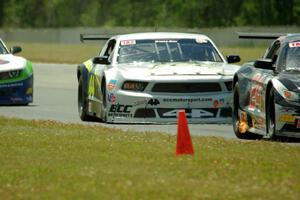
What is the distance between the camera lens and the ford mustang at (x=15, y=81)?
915 inches

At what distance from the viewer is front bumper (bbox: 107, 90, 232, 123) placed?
1775 centimetres

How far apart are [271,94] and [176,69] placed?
4.03 metres

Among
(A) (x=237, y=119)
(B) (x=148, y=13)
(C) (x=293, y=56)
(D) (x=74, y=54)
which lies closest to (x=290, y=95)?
→ (C) (x=293, y=56)

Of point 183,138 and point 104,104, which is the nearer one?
point 183,138

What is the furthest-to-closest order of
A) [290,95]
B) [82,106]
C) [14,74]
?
1. [14,74]
2. [82,106]
3. [290,95]

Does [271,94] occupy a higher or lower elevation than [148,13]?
higher

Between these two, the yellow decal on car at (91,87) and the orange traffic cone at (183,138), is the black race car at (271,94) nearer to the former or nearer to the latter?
the orange traffic cone at (183,138)

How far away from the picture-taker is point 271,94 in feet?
46.9

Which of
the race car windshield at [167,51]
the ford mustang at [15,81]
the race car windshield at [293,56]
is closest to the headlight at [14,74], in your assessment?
the ford mustang at [15,81]

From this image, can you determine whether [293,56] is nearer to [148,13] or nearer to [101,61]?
[101,61]

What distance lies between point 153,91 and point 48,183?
791cm

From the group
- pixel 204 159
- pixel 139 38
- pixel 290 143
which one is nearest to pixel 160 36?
pixel 139 38

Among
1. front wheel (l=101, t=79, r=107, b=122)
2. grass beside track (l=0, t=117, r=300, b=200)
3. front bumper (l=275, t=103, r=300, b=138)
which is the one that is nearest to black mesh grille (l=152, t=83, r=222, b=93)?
front wheel (l=101, t=79, r=107, b=122)

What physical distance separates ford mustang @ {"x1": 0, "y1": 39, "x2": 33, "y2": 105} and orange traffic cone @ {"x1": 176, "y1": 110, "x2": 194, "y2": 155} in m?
11.6
